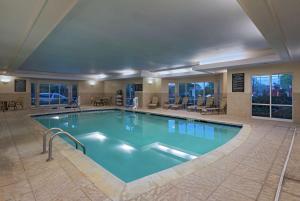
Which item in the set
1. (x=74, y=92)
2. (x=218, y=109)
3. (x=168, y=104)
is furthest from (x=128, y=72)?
(x=218, y=109)

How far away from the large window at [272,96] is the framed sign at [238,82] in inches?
17.0

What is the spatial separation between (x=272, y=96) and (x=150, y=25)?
20.8ft

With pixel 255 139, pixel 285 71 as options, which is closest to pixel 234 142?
pixel 255 139

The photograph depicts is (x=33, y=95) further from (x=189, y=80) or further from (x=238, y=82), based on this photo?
(x=238, y=82)

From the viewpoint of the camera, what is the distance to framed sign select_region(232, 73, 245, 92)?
26.1 ft

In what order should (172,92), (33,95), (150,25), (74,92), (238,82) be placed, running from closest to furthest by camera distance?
(150,25) → (238,82) → (33,95) → (172,92) → (74,92)

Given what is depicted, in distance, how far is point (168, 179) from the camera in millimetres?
2469

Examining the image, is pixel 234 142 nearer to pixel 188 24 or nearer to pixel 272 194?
pixel 272 194

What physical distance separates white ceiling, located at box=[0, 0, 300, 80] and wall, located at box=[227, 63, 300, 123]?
176cm

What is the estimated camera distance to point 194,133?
21.3 ft

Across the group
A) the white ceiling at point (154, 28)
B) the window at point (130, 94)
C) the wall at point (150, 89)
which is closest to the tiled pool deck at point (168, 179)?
the white ceiling at point (154, 28)

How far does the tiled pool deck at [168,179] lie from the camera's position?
2.08 metres

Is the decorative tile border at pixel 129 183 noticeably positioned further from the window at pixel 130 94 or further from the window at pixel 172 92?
the window at pixel 130 94

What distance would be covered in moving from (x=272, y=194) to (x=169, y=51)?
192 inches
